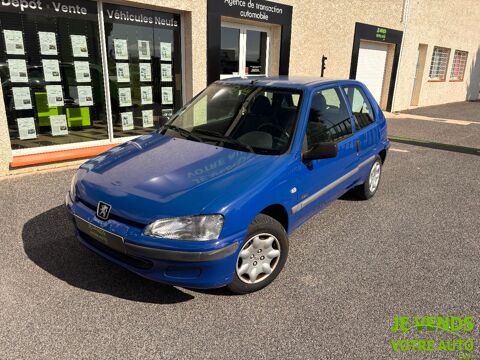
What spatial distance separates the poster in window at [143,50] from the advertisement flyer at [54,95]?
1.63m

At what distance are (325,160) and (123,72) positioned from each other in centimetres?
478

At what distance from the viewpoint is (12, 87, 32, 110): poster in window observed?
560cm

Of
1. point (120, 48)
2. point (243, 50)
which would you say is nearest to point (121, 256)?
point (120, 48)

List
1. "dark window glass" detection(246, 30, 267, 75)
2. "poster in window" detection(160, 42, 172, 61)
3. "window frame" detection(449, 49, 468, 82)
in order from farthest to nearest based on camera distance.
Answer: "window frame" detection(449, 49, 468, 82), "dark window glass" detection(246, 30, 267, 75), "poster in window" detection(160, 42, 172, 61)

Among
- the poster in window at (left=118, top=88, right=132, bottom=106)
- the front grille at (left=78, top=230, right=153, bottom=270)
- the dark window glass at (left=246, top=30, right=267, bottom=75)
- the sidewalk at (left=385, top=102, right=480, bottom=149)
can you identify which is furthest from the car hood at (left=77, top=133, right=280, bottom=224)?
the sidewalk at (left=385, top=102, right=480, bottom=149)

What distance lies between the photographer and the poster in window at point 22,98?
5602mm

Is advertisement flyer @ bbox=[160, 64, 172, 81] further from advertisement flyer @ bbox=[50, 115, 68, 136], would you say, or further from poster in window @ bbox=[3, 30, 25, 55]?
poster in window @ bbox=[3, 30, 25, 55]

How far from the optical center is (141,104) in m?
7.22

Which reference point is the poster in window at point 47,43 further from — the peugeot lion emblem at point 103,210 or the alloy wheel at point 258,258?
the alloy wheel at point 258,258

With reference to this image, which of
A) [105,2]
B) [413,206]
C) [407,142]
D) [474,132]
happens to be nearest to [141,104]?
[105,2]

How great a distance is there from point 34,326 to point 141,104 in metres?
5.38

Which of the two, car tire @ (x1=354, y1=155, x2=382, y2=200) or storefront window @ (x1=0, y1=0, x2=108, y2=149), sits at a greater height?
storefront window @ (x1=0, y1=0, x2=108, y2=149)

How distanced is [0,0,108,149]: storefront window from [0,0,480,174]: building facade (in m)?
0.02

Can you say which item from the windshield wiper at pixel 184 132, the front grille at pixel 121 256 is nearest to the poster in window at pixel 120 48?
the windshield wiper at pixel 184 132
